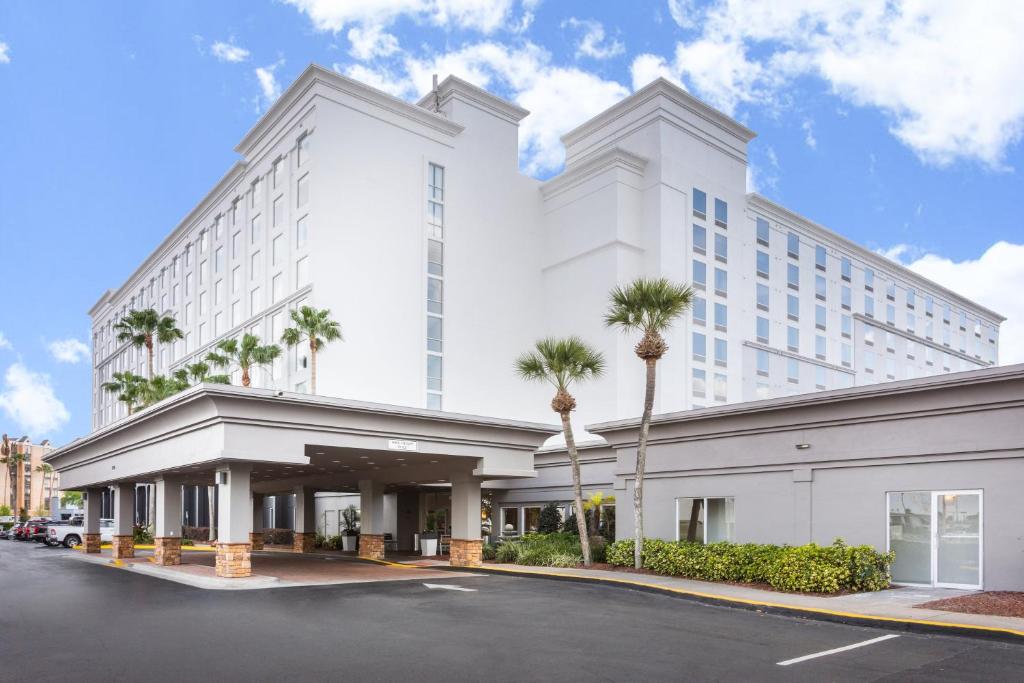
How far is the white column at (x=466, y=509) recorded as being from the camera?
28780mm

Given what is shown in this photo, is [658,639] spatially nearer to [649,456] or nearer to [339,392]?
[649,456]

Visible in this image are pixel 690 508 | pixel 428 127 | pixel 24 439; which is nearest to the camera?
pixel 690 508

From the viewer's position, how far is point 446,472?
1172 inches

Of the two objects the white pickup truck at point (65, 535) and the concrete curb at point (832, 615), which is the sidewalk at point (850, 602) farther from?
the white pickup truck at point (65, 535)

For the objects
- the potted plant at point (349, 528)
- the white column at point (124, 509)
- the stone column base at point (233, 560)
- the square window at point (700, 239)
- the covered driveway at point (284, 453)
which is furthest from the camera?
the square window at point (700, 239)

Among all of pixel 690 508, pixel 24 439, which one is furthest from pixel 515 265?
pixel 24 439

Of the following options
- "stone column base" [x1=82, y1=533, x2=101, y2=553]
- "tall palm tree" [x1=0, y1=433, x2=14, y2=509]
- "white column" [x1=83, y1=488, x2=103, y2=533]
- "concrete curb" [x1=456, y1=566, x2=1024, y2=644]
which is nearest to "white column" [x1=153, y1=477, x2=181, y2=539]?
"white column" [x1=83, y1=488, x2=103, y2=533]

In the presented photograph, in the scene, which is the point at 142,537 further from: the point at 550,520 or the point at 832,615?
the point at 832,615

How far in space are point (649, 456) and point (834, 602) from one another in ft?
32.5

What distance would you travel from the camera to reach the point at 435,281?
55.3 metres

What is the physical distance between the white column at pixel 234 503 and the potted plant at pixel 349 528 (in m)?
19.1

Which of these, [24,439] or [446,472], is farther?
[24,439]

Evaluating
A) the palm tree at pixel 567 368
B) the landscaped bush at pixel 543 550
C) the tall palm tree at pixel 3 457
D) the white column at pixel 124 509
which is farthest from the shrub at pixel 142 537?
the tall palm tree at pixel 3 457

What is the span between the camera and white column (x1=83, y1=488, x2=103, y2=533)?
131ft
